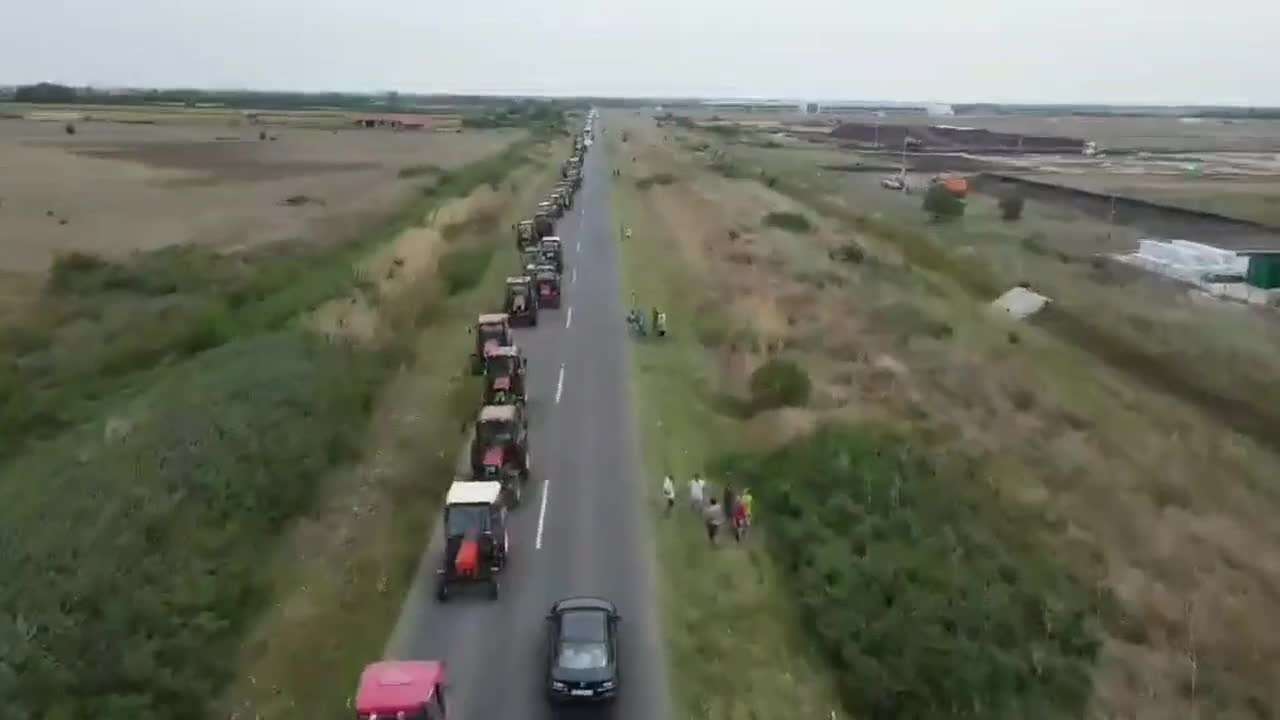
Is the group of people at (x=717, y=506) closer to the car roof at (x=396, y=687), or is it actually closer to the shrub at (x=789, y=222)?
the car roof at (x=396, y=687)

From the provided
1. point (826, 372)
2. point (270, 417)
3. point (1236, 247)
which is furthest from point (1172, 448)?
point (1236, 247)

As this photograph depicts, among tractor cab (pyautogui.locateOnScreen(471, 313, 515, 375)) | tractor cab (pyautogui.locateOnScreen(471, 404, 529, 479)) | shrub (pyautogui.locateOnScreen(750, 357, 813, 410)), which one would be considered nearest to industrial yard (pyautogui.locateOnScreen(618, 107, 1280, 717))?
shrub (pyautogui.locateOnScreen(750, 357, 813, 410))

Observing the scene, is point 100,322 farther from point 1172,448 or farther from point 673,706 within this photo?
point 1172,448

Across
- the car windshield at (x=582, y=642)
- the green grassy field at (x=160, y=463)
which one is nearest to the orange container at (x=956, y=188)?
the green grassy field at (x=160, y=463)

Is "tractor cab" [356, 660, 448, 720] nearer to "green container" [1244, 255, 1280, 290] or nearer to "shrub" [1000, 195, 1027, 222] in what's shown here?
"green container" [1244, 255, 1280, 290]

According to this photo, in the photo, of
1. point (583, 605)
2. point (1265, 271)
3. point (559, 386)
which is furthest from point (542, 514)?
point (1265, 271)

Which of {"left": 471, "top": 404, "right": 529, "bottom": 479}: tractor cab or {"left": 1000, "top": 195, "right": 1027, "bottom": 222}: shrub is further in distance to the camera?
{"left": 1000, "top": 195, "right": 1027, "bottom": 222}: shrub

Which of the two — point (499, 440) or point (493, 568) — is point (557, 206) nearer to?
point (499, 440)
